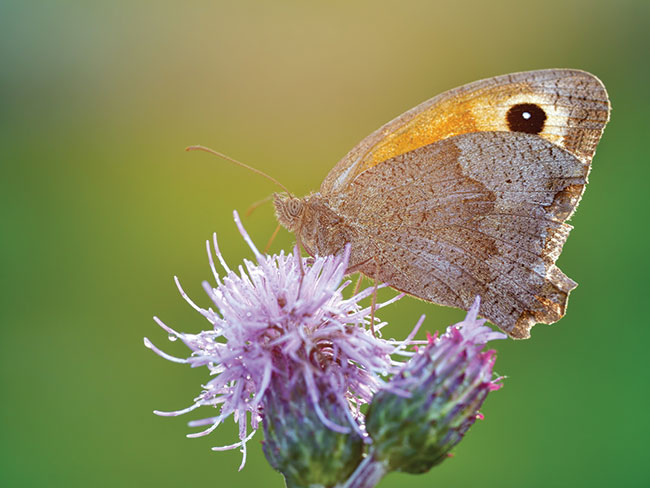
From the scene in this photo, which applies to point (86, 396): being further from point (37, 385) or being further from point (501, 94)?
point (501, 94)

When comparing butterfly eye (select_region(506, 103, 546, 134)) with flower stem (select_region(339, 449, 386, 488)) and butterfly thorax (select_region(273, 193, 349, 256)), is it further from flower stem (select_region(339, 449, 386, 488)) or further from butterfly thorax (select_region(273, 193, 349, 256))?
flower stem (select_region(339, 449, 386, 488))

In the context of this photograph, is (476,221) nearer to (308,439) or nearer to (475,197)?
(475,197)

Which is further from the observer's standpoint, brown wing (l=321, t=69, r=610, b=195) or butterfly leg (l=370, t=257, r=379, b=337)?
brown wing (l=321, t=69, r=610, b=195)

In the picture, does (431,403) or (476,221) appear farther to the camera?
(476,221)

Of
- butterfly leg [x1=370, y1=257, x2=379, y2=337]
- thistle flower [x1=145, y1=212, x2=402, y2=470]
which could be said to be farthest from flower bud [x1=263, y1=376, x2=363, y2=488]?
butterfly leg [x1=370, y1=257, x2=379, y2=337]

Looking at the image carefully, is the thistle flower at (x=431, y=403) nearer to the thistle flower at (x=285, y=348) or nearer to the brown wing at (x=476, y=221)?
the thistle flower at (x=285, y=348)

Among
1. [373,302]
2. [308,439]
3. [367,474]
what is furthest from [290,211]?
[367,474]

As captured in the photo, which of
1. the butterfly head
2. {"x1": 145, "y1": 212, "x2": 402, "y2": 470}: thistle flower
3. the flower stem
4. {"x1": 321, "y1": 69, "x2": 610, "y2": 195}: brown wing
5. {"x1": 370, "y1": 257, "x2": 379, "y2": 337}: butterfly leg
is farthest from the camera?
the butterfly head

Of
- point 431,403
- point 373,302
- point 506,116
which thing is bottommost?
point 431,403
